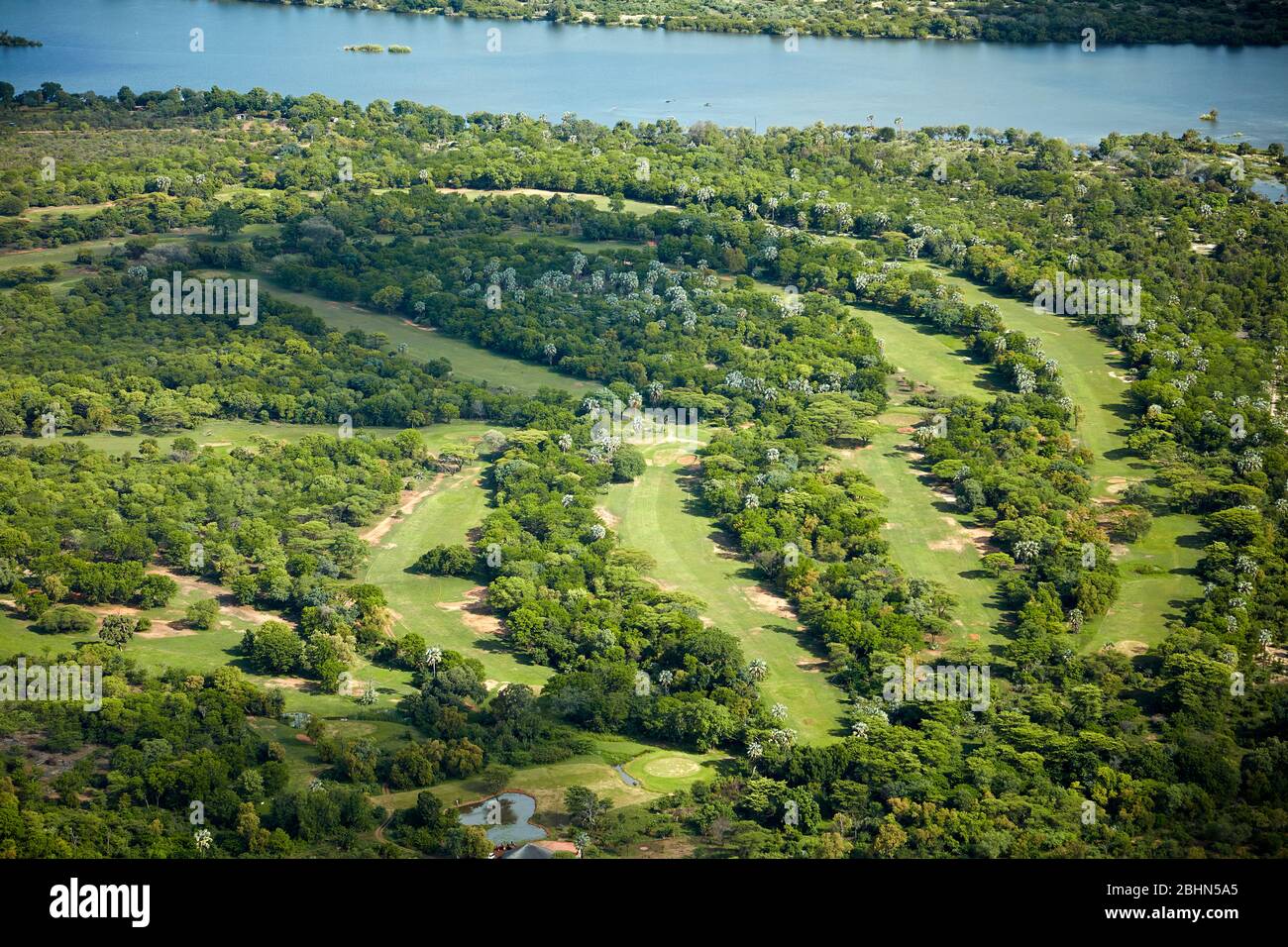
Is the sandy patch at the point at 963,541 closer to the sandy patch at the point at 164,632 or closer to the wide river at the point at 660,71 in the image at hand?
the sandy patch at the point at 164,632

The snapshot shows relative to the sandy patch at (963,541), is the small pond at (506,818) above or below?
below

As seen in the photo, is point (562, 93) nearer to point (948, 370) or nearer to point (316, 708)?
point (948, 370)

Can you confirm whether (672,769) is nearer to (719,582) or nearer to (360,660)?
(360,660)

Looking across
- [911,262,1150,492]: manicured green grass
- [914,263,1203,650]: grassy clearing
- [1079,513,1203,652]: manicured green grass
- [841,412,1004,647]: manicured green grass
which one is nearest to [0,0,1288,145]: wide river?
[911,262,1150,492]: manicured green grass

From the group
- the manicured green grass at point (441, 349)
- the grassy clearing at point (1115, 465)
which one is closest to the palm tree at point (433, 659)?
the grassy clearing at point (1115, 465)

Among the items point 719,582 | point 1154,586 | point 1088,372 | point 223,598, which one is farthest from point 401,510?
point 1088,372

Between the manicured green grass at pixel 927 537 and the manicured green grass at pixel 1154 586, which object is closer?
the manicured green grass at pixel 1154 586
